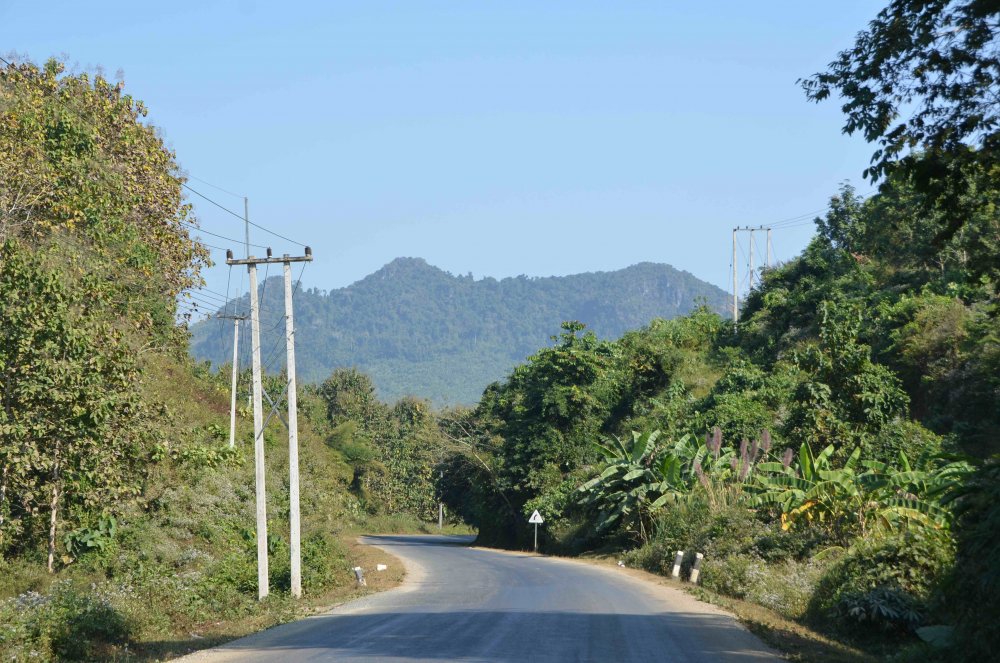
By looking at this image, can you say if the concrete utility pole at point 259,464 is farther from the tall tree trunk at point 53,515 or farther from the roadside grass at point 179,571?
the tall tree trunk at point 53,515

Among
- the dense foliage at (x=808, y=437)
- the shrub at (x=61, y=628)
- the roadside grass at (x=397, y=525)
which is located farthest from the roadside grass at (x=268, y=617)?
the roadside grass at (x=397, y=525)

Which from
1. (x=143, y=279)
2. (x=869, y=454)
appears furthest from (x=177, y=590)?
(x=869, y=454)

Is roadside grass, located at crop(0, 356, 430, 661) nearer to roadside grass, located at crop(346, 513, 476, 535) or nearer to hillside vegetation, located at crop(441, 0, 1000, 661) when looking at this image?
→ hillside vegetation, located at crop(441, 0, 1000, 661)

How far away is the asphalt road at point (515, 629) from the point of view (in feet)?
45.0

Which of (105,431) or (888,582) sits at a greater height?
(105,431)

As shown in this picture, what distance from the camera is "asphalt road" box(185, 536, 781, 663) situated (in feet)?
45.0

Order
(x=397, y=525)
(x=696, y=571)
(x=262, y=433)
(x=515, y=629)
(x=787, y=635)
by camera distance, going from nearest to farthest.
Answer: (x=515, y=629) → (x=787, y=635) → (x=262, y=433) → (x=696, y=571) → (x=397, y=525)

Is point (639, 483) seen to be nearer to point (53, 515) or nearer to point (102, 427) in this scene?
point (53, 515)

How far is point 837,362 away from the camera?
3228 centimetres

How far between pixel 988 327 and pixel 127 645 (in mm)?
26489

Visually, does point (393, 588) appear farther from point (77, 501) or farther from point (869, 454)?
point (869, 454)

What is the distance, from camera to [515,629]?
53.6 feet

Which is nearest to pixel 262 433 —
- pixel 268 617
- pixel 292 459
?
pixel 292 459

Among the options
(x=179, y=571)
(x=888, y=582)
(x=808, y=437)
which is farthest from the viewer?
(x=808, y=437)
